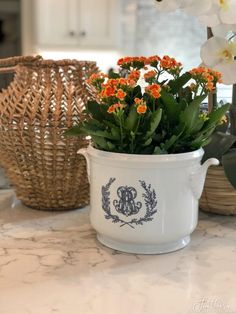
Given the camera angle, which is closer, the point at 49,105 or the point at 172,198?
the point at 172,198

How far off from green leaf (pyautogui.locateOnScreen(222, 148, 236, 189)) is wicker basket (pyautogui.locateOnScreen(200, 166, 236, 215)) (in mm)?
57

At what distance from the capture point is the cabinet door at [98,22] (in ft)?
9.83

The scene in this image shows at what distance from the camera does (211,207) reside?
879 mm

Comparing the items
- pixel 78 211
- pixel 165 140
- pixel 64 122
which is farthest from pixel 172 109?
pixel 78 211

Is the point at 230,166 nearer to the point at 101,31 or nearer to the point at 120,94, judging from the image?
the point at 120,94

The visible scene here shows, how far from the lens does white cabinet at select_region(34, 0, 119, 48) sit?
291 centimetres

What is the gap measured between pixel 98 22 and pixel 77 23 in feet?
0.46

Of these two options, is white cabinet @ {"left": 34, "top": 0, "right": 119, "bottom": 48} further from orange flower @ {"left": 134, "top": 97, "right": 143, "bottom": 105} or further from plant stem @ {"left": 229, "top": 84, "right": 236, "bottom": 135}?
orange flower @ {"left": 134, "top": 97, "right": 143, "bottom": 105}

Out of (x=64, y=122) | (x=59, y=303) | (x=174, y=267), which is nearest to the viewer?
(x=59, y=303)

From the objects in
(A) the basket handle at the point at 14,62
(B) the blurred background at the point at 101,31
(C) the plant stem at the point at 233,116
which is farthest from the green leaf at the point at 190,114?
(B) the blurred background at the point at 101,31

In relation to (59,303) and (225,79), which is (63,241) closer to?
(59,303)

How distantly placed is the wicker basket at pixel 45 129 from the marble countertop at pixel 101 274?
74 millimetres

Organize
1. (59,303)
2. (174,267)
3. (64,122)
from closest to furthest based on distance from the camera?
(59,303)
(174,267)
(64,122)

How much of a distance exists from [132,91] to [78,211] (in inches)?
12.5
